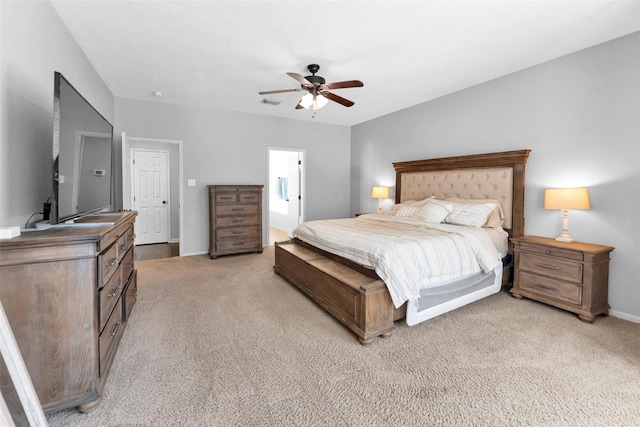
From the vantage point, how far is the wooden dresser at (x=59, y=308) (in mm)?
1348

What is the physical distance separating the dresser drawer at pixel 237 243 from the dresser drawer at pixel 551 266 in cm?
389

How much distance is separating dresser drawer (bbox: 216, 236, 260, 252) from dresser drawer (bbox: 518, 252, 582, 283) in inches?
153

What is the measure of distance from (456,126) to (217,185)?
12.6 feet

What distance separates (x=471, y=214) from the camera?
348 centimetres

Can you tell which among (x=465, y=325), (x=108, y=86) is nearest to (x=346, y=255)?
(x=465, y=325)

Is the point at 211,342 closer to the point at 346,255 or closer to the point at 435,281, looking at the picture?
the point at 346,255

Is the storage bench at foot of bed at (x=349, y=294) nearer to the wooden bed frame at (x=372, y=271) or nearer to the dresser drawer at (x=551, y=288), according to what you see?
the wooden bed frame at (x=372, y=271)

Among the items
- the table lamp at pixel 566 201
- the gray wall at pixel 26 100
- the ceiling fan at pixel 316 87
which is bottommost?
the table lamp at pixel 566 201

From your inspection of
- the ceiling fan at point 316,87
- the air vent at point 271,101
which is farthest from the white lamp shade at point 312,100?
the air vent at point 271,101

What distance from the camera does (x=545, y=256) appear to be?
2.90 m

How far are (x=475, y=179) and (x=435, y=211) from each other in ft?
2.55

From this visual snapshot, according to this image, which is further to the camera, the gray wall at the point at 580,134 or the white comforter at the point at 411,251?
the gray wall at the point at 580,134

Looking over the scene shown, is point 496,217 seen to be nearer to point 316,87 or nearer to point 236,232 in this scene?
point 316,87

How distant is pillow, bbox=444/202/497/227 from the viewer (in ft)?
11.3
